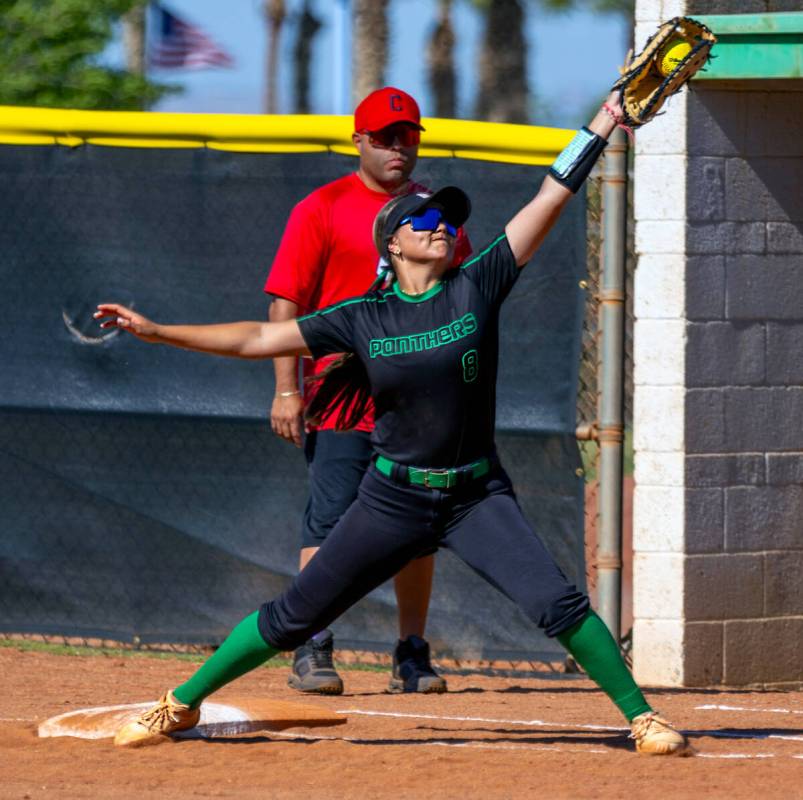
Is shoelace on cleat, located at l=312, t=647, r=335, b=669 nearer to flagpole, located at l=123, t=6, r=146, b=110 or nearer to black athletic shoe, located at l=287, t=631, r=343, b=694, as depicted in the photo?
black athletic shoe, located at l=287, t=631, r=343, b=694

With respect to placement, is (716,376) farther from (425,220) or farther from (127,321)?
(127,321)

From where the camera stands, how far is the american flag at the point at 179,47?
2416 centimetres

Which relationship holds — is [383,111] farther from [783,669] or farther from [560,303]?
[783,669]

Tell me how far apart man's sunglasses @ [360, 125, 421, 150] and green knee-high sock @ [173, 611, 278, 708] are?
2.04 m

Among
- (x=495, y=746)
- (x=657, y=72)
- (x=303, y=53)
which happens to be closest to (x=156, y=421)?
(x=495, y=746)

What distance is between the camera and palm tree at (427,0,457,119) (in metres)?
25.0

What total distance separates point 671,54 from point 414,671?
2.72 meters

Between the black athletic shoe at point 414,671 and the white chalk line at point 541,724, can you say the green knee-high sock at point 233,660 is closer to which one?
the white chalk line at point 541,724

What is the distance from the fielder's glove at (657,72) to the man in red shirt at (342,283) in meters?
1.37

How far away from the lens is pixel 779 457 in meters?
7.19

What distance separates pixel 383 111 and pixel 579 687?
8.23ft

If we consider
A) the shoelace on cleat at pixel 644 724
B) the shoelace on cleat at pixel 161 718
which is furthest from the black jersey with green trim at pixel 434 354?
the shoelace on cleat at pixel 161 718

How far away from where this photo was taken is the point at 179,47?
2448cm

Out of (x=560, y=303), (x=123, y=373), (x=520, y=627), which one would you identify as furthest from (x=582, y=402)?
(x=123, y=373)
